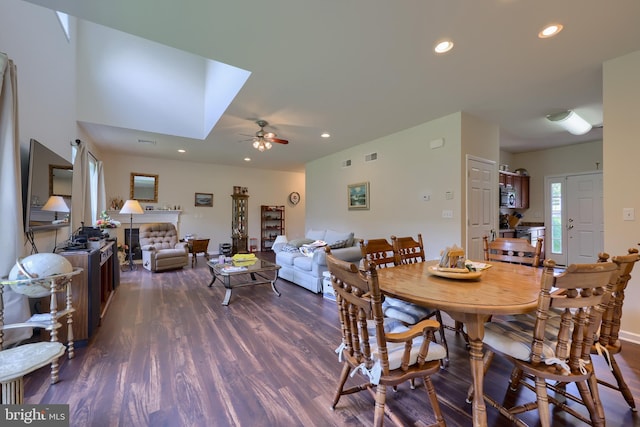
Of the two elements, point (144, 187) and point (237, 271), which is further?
point (144, 187)

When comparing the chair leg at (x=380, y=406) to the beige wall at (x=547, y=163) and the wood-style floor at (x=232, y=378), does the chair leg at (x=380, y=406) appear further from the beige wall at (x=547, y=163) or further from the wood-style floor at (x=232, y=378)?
the beige wall at (x=547, y=163)

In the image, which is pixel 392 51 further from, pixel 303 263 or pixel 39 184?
pixel 39 184

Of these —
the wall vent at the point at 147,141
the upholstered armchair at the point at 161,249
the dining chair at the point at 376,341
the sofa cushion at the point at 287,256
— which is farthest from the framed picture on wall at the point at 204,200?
the dining chair at the point at 376,341

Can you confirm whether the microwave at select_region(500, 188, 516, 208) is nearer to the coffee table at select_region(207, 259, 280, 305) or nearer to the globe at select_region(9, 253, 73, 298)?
the coffee table at select_region(207, 259, 280, 305)

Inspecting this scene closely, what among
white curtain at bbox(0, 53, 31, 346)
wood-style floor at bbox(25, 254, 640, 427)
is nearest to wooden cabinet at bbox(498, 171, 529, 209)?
wood-style floor at bbox(25, 254, 640, 427)

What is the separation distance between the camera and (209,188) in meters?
7.89

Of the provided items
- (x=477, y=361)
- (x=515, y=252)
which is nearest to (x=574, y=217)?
(x=515, y=252)

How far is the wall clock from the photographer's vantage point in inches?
367

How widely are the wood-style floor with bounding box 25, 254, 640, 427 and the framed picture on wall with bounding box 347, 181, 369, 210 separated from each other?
286 centimetres

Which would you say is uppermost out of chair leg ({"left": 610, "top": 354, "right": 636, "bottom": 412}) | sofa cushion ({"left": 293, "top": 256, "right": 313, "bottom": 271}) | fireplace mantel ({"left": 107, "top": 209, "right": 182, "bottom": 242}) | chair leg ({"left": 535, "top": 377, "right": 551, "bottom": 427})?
fireplace mantel ({"left": 107, "top": 209, "right": 182, "bottom": 242})

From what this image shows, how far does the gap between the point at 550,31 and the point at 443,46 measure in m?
0.83

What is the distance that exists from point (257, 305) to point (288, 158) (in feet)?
14.6

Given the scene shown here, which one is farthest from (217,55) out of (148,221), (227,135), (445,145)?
(148,221)

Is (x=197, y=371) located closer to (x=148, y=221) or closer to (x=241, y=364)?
(x=241, y=364)
